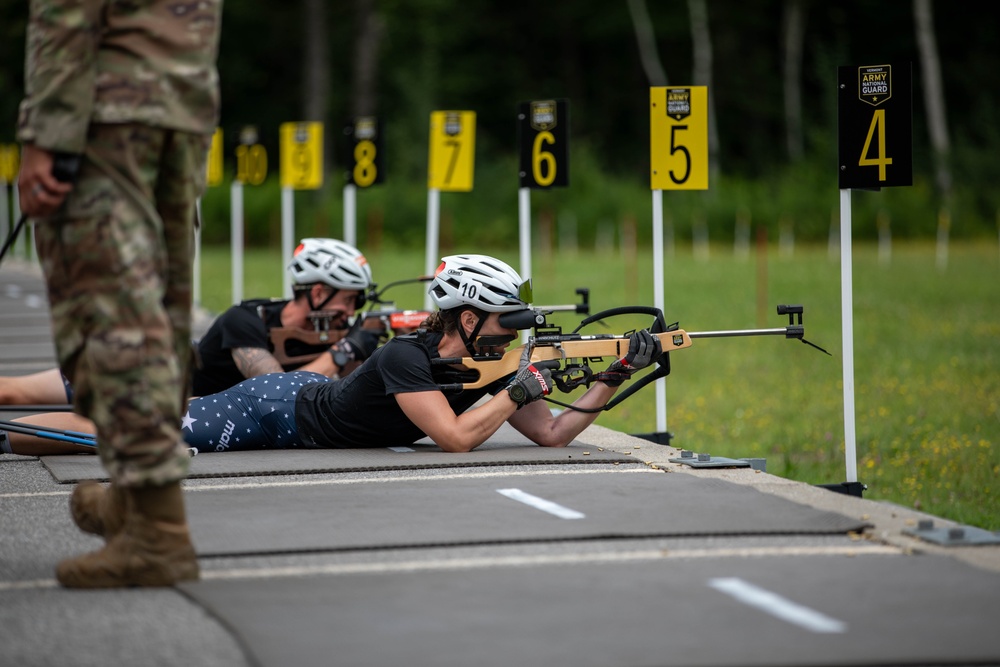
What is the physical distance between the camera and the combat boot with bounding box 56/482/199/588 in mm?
5219

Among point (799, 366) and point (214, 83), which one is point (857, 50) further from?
point (214, 83)

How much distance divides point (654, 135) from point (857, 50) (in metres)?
56.9

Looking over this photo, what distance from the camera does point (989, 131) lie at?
49.2 m

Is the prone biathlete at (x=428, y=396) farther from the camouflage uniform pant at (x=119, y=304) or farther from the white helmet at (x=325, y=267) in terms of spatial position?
the camouflage uniform pant at (x=119, y=304)

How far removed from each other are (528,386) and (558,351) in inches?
15.6

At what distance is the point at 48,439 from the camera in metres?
8.38

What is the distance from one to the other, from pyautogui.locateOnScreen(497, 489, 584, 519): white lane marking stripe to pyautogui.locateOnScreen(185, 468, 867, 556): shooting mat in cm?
1

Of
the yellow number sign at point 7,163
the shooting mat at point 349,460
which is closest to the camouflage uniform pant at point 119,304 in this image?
A: the shooting mat at point 349,460

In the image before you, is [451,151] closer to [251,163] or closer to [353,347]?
[353,347]

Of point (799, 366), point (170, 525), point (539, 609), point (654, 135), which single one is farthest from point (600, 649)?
point (799, 366)

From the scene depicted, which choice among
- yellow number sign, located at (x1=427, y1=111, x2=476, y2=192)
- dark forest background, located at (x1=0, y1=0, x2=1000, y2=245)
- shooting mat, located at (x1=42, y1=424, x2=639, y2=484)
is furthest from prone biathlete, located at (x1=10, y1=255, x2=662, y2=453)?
dark forest background, located at (x1=0, y1=0, x2=1000, y2=245)

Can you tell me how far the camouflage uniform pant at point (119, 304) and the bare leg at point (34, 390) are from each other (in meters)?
5.06

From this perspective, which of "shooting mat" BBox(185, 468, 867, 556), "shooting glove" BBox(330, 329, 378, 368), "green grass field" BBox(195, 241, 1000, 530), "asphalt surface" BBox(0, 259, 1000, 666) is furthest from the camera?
"green grass field" BBox(195, 241, 1000, 530)

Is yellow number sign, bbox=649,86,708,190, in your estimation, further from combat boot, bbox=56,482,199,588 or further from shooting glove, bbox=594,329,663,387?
combat boot, bbox=56,482,199,588
